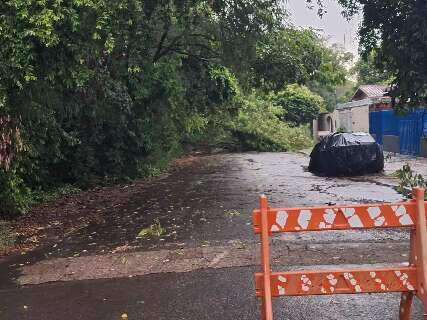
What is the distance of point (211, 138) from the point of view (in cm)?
3725

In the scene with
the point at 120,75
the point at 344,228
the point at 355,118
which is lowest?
the point at 355,118

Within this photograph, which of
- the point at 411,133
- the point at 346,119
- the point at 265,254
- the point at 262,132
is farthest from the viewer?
the point at 346,119

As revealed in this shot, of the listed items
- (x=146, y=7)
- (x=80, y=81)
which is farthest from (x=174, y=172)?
(x=80, y=81)

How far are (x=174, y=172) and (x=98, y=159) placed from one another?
543cm

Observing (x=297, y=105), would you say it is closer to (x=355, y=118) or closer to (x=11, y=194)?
(x=355, y=118)

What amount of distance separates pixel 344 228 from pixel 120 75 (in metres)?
13.5

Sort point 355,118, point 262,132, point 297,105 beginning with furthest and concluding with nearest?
point 297,105, point 262,132, point 355,118

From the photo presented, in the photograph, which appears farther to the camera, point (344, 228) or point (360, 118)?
point (360, 118)

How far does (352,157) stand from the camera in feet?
60.0

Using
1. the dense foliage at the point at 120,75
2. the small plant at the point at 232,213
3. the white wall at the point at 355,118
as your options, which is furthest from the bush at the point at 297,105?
the small plant at the point at 232,213

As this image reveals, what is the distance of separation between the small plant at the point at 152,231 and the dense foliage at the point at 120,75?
111 inches

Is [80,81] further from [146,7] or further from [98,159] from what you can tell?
[98,159]

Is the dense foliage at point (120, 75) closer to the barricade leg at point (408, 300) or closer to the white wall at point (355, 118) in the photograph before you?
the barricade leg at point (408, 300)

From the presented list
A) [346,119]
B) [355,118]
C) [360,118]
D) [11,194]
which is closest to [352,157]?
[11,194]
